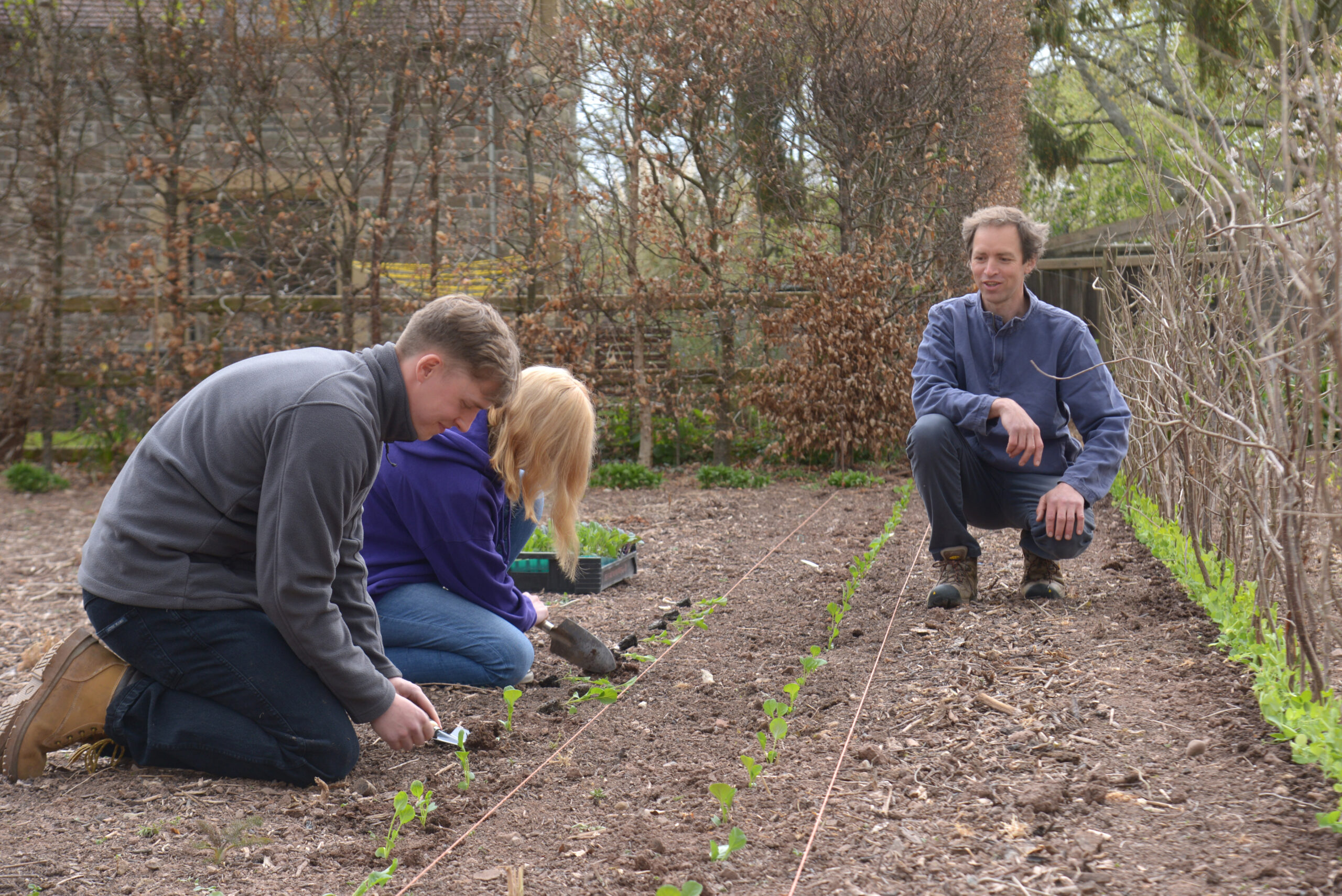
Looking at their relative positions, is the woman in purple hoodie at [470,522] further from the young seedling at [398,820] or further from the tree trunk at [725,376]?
the tree trunk at [725,376]

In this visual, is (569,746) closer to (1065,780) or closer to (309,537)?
(309,537)

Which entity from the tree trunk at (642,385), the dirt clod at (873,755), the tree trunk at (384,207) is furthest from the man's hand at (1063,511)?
the tree trunk at (384,207)

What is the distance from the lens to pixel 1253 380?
→ 2.59 metres

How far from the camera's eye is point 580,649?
10.5ft

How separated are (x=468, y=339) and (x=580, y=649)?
123cm

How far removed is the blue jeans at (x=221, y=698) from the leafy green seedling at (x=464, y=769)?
0.88 ft

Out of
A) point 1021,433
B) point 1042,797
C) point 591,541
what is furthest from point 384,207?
point 1042,797

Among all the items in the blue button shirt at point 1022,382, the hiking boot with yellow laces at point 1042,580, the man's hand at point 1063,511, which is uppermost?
the blue button shirt at point 1022,382

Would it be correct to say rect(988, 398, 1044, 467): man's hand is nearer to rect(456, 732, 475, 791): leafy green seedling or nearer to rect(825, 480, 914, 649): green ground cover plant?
rect(825, 480, 914, 649): green ground cover plant

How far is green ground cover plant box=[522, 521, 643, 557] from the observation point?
4637mm

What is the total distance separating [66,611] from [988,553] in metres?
4.00

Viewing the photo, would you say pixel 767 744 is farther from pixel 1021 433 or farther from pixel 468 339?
pixel 1021 433

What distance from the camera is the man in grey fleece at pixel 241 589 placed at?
2271 millimetres

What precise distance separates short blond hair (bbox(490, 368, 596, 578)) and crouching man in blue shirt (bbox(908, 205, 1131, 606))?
1.28 meters
